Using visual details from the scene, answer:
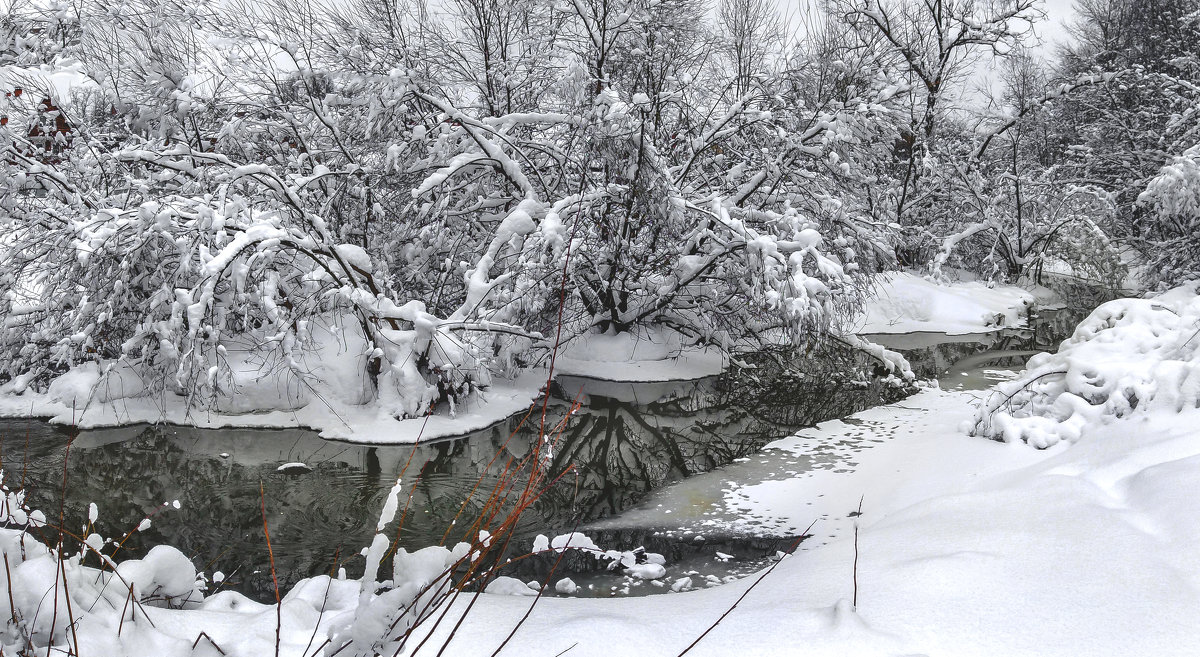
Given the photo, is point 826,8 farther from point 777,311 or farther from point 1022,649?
point 1022,649

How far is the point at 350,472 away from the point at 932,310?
37.5 ft

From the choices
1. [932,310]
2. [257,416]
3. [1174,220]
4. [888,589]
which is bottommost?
[257,416]

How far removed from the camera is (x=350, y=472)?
627 cm

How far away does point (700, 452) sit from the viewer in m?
6.73

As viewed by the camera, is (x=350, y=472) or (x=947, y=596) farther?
(x=350, y=472)

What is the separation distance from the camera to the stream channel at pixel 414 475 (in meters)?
4.61

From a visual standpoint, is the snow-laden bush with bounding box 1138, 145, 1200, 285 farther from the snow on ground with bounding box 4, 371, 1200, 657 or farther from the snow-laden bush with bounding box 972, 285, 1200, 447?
the snow on ground with bounding box 4, 371, 1200, 657

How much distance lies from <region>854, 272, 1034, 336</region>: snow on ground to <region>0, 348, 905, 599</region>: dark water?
4.97 meters

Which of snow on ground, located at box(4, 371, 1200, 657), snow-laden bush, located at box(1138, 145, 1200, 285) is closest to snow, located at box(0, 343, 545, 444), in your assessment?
snow on ground, located at box(4, 371, 1200, 657)

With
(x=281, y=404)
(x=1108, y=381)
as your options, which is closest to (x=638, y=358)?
(x=281, y=404)

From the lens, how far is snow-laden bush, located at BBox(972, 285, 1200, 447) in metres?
4.73

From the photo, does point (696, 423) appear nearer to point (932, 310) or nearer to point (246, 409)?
point (246, 409)

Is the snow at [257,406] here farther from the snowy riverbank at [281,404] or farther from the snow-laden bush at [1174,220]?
the snow-laden bush at [1174,220]

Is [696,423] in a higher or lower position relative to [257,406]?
lower
